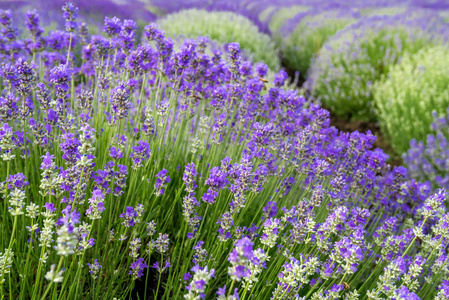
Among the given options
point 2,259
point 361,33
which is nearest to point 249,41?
point 361,33

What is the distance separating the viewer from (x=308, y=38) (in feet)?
33.3

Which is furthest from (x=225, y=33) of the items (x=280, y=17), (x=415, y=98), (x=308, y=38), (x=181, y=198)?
(x=280, y=17)

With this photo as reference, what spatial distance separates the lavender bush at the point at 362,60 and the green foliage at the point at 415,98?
2.52 ft

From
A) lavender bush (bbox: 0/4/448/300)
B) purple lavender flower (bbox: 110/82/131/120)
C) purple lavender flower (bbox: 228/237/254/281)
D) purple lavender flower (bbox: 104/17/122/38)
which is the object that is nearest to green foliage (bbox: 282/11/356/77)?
lavender bush (bbox: 0/4/448/300)

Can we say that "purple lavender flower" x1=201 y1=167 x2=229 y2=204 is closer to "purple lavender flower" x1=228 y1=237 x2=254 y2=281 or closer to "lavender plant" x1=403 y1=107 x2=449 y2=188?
"purple lavender flower" x1=228 y1=237 x2=254 y2=281

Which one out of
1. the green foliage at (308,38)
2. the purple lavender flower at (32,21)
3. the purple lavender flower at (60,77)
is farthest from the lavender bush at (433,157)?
the green foliage at (308,38)

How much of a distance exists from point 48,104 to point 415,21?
874 centimetres

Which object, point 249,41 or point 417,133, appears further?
point 249,41

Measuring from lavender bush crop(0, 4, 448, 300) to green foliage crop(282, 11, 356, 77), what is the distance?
7507mm

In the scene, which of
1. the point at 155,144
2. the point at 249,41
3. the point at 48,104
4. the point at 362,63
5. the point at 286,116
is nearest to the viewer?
the point at 48,104

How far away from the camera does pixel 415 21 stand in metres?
8.18

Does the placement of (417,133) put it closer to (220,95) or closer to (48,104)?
(220,95)

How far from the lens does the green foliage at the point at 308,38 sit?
9.90 metres

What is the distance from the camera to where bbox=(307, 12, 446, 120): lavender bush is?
22.7ft
